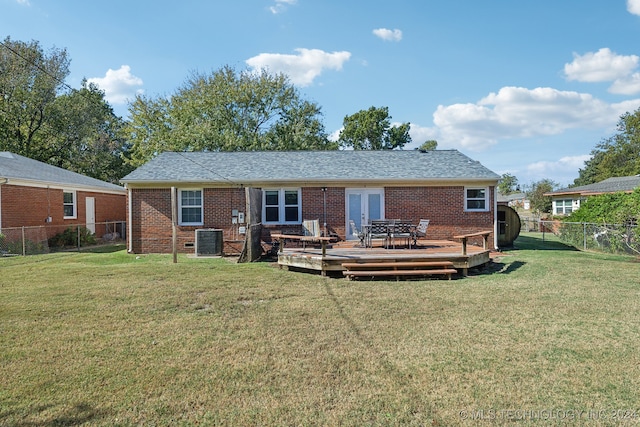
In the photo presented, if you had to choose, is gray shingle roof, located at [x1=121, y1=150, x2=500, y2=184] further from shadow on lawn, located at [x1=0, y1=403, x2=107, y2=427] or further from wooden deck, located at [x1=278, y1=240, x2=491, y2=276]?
shadow on lawn, located at [x1=0, y1=403, x2=107, y2=427]

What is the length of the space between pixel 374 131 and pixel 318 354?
46.3 meters

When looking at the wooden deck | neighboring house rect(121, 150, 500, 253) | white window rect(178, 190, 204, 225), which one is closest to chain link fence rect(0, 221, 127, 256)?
neighboring house rect(121, 150, 500, 253)

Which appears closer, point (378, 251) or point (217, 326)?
point (217, 326)

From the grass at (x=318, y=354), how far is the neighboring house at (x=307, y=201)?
6635mm

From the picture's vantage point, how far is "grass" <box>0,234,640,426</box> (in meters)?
3.56

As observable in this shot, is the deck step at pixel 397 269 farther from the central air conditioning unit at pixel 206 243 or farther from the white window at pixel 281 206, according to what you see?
the central air conditioning unit at pixel 206 243

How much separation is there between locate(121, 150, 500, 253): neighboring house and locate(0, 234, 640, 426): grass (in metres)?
6.63

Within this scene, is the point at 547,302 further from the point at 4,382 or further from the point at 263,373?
the point at 4,382

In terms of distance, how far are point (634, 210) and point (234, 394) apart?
52.2 feet

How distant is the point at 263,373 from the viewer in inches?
170

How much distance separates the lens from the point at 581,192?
30.2m

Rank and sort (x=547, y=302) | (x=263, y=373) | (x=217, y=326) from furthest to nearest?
(x=547, y=302), (x=217, y=326), (x=263, y=373)

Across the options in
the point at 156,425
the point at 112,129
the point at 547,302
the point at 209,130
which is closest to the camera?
the point at 156,425

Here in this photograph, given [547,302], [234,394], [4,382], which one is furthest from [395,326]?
[4,382]
